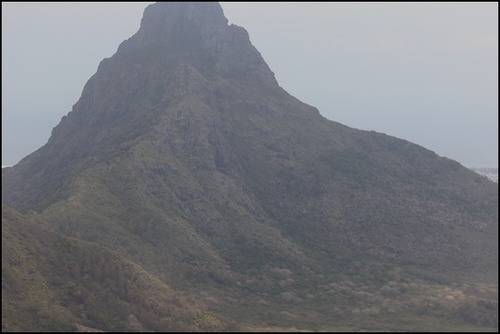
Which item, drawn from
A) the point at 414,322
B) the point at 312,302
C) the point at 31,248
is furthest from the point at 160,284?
the point at 414,322

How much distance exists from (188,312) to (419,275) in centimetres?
8031

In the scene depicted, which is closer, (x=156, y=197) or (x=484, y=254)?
(x=484, y=254)

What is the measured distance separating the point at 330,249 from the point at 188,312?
269ft

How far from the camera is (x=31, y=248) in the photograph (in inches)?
4658

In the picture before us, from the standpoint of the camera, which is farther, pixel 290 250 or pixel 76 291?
pixel 290 250

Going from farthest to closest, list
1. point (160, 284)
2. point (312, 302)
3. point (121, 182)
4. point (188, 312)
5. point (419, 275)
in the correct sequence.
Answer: point (121, 182)
point (419, 275)
point (312, 302)
point (160, 284)
point (188, 312)

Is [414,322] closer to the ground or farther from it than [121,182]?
closer to the ground

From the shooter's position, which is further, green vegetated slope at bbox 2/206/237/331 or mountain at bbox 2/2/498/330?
mountain at bbox 2/2/498/330

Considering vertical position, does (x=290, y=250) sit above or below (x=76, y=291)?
above

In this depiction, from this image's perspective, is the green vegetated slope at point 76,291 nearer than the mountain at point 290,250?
Yes

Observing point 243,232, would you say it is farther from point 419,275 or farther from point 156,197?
point 419,275

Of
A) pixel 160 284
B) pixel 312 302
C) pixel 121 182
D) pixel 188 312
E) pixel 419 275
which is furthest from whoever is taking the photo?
pixel 121 182

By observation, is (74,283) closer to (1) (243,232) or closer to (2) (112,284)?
(2) (112,284)

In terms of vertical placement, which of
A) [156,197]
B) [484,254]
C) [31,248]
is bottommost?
[31,248]
